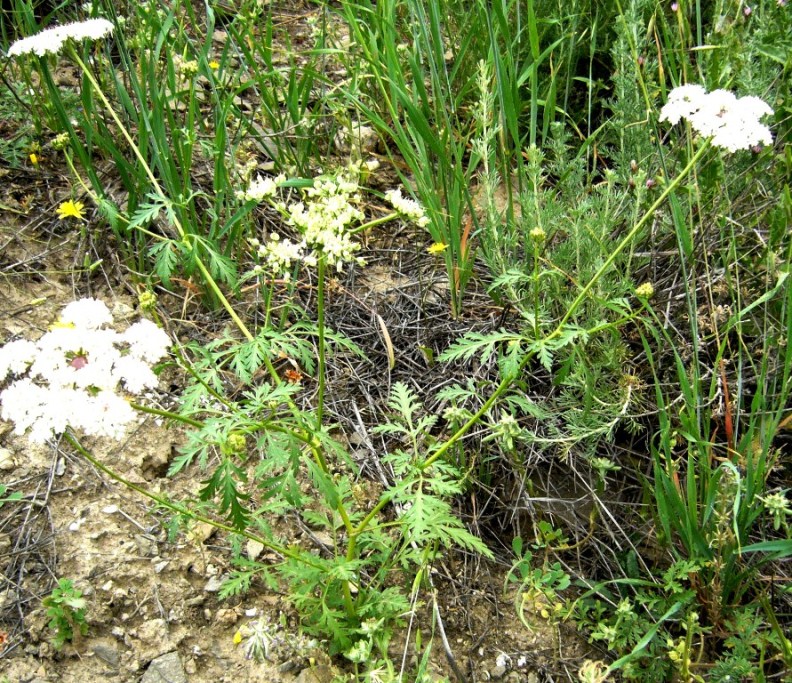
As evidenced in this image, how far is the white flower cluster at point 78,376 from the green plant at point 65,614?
78cm

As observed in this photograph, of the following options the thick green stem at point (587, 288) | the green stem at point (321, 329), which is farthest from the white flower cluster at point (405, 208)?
the thick green stem at point (587, 288)

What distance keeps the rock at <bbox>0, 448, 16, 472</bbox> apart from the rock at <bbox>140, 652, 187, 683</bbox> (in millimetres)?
879

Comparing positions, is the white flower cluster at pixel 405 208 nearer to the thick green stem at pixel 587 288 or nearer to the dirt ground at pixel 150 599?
the thick green stem at pixel 587 288

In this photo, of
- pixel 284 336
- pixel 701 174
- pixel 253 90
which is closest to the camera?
pixel 284 336

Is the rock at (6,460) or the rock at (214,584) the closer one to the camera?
the rock at (214,584)

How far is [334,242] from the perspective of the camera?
5.64 ft

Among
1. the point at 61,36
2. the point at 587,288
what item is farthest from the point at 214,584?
the point at 61,36

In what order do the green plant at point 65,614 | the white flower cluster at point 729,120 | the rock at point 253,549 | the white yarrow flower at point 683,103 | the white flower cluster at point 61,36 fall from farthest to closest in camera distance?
the rock at point 253,549 < the white flower cluster at point 61,36 < the green plant at point 65,614 < the white yarrow flower at point 683,103 < the white flower cluster at point 729,120

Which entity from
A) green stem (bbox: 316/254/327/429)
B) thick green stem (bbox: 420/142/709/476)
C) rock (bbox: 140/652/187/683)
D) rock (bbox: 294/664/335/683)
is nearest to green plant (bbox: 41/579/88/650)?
rock (bbox: 140/652/187/683)

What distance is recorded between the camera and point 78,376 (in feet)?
5.18

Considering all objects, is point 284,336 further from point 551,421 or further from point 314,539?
point 551,421

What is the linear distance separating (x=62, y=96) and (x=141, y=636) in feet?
8.19

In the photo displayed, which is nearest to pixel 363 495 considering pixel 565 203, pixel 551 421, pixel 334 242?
pixel 551 421

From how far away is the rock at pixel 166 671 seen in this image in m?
2.13
